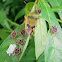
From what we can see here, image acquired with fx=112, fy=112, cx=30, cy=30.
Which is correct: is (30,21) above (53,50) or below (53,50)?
above

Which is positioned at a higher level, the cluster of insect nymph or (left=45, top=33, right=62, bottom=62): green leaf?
the cluster of insect nymph

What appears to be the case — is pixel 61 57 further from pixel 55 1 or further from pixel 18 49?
pixel 55 1

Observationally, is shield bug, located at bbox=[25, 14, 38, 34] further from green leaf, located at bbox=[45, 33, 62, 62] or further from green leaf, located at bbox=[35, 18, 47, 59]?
green leaf, located at bbox=[45, 33, 62, 62]

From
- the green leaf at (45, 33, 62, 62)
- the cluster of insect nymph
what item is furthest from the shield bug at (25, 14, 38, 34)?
the green leaf at (45, 33, 62, 62)

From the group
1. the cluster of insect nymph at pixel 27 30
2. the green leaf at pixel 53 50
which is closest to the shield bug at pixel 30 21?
the cluster of insect nymph at pixel 27 30

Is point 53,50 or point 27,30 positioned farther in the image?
point 27,30

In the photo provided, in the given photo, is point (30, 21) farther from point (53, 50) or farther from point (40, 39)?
point (53, 50)

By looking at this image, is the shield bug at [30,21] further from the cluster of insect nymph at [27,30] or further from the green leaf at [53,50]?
the green leaf at [53,50]

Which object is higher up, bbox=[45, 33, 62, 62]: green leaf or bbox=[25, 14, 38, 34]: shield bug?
bbox=[25, 14, 38, 34]: shield bug

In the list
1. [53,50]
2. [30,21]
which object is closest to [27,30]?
[30,21]
